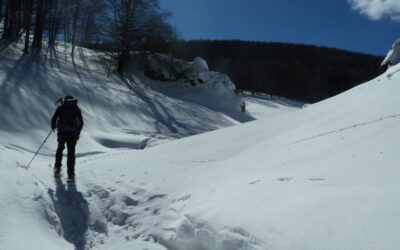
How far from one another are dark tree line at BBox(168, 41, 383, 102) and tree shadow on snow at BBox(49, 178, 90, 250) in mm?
68077

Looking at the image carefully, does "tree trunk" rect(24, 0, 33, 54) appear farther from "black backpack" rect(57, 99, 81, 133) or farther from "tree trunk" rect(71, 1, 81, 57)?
"black backpack" rect(57, 99, 81, 133)

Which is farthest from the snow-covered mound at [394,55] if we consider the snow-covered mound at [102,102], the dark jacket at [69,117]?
the dark jacket at [69,117]

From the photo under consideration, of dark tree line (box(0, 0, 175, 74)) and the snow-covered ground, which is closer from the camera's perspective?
the snow-covered ground

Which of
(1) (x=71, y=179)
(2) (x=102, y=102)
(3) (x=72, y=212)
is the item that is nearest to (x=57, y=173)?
(1) (x=71, y=179)

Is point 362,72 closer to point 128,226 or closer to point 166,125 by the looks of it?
point 166,125

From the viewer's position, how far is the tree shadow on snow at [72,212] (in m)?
5.10

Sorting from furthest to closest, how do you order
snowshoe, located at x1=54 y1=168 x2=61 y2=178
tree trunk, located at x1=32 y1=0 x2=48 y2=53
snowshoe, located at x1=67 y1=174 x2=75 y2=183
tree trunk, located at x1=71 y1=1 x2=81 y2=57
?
tree trunk, located at x1=71 y1=1 x2=81 y2=57 → tree trunk, located at x1=32 y1=0 x2=48 y2=53 → snowshoe, located at x1=54 y1=168 x2=61 y2=178 → snowshoe, located at x1=67 y1=174 x2=75 y2=183

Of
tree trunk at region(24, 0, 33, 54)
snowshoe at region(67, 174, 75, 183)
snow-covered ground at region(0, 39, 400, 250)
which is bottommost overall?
snowshoe at region(67, 174, 75, 183)

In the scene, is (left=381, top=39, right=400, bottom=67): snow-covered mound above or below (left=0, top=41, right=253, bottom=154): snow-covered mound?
above

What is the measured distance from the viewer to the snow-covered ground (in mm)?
3822

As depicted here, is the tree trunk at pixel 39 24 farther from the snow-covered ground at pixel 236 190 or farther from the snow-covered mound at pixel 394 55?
the snow-covered mound at pixel 394 55

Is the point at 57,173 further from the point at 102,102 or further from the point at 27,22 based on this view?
the point at 27,22

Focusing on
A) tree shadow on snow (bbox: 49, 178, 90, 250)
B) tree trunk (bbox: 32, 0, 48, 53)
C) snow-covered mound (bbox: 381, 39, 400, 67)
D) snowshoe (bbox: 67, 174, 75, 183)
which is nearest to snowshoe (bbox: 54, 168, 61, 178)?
snowshoe (bbox: 67, 174, 75, 183)

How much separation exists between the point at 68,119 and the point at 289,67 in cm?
8930
